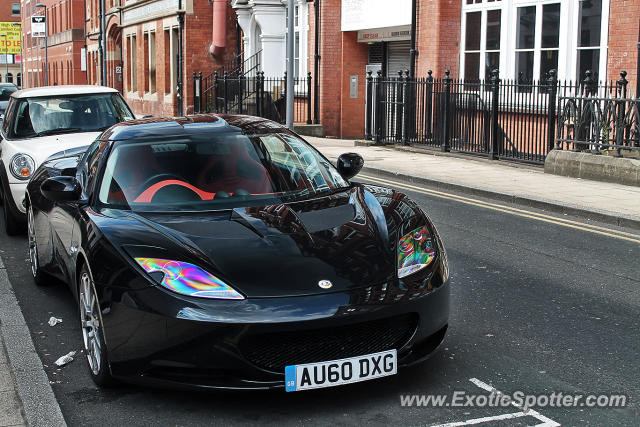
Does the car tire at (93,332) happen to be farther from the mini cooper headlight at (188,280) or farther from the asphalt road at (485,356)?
the mini cooper headlight at (188,280)

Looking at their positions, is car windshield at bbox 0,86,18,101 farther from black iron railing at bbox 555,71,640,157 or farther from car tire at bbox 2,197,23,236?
car tire at bbox 2,197,23,236

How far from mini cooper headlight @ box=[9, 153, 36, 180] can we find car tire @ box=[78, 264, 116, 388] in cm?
453

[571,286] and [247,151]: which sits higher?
[247,151]

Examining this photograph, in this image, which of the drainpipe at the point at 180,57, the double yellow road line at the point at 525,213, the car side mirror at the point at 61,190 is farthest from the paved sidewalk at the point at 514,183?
the drainpipe at the point at 180,57

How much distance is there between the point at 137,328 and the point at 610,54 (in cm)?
1399

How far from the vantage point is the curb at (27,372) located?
4145mm

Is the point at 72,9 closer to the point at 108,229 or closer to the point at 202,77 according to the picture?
the point at 202,77

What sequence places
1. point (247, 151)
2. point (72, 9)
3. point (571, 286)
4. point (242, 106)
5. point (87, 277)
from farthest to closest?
point (72, 9) < point (242, 106) < point (571, 286) < point (247, 151) < point (87, 277)

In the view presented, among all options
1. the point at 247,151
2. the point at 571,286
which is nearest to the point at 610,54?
the point at 571,286

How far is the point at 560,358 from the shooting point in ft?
16.6

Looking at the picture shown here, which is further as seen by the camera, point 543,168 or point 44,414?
point 543,168

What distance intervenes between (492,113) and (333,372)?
14.1 meters

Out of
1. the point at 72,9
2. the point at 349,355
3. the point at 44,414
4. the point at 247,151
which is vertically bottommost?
the point at 44,414

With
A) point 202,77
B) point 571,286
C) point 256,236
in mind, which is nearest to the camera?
point 256,236
